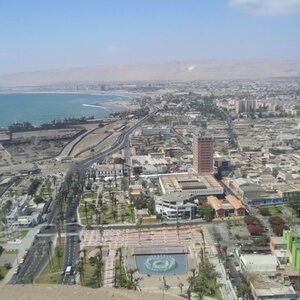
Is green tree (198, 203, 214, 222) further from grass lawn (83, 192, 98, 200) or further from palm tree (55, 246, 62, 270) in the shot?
palm tree (55, 246, 62, 270)

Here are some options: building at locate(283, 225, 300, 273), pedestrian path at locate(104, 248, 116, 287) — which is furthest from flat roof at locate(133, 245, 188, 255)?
building at locate(283, 225, 300, 273)

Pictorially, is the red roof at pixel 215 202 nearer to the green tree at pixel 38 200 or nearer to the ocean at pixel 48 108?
the green tree at pixel 38 200

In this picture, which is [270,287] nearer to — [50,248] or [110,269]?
[110,269]

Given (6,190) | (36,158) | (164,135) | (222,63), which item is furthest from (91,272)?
(222,63)

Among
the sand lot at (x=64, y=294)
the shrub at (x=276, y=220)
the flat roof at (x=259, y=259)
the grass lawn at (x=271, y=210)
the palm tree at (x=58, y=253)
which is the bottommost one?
the grass lawn at (x=271, y=210)

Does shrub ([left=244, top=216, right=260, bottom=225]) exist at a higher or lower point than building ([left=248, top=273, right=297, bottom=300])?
lower

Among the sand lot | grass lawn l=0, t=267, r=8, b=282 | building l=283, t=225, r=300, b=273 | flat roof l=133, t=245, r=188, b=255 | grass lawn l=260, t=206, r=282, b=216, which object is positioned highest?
the sand lot

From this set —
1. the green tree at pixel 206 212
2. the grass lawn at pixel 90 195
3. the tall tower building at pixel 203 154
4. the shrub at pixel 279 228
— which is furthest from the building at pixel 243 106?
the shrub at pixel 279 228

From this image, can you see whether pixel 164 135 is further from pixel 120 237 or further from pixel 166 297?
pixel 166 297
